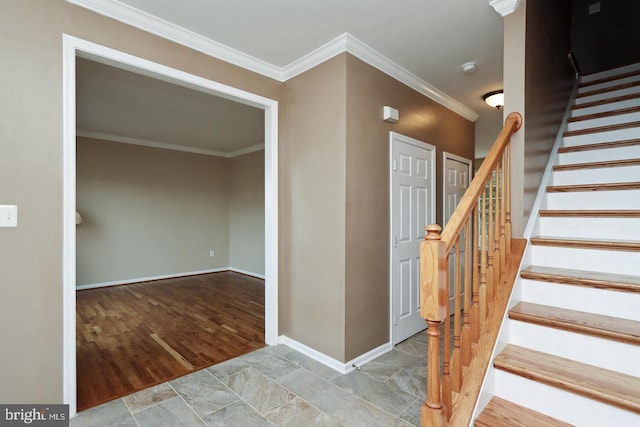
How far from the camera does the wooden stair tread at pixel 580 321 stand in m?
1.37

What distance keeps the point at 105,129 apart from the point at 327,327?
480 cm

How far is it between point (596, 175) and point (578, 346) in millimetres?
1474

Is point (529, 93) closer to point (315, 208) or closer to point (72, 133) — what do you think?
point (315, 208)

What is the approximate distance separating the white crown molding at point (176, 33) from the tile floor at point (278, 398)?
252cm

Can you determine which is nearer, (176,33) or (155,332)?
(176,33)

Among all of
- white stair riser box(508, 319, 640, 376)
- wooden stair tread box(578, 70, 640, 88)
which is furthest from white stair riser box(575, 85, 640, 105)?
white stair riser box(508, 319, 640, 376)

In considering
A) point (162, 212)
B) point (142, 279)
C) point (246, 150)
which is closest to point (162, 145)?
point (162, 212)

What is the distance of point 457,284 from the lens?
1.52 metres

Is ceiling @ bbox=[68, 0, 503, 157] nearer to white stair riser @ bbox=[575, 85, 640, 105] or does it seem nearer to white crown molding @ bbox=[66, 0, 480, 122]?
white crown molding @ bbox=[66, 0, 480, 122]

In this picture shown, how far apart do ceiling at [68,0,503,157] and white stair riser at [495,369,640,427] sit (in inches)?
88.8

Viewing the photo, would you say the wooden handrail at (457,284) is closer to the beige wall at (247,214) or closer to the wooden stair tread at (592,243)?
the wooden stair tread at (592,243)

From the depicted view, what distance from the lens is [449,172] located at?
3.80 m

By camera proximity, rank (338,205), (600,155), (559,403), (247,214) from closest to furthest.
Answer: (559,403), (600,155), (338,205), (247,214)

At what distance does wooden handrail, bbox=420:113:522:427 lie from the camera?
119 centimetres
